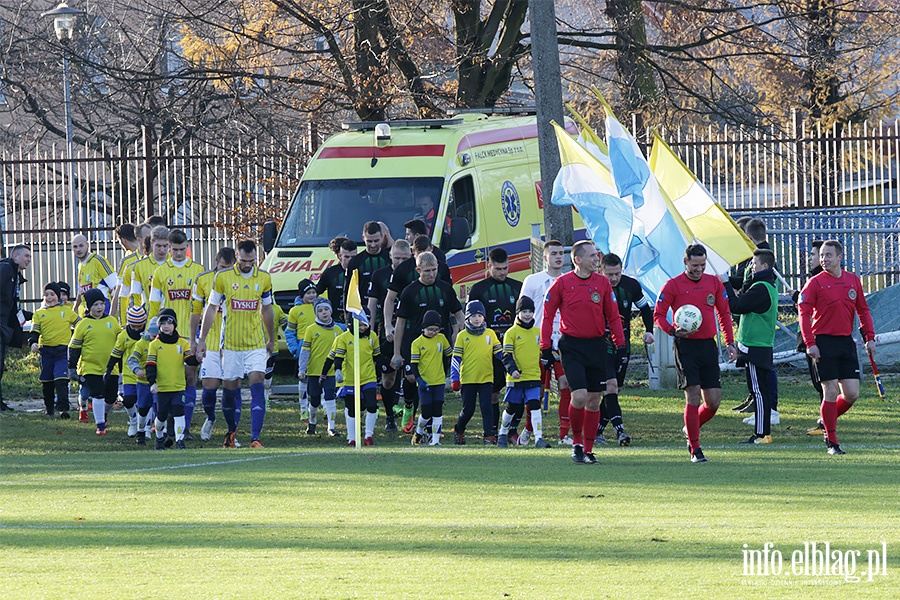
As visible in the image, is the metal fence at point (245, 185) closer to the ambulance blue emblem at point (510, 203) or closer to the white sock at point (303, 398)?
the ambulance blue emblem at point (510, 203)

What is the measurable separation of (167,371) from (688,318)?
537 cm

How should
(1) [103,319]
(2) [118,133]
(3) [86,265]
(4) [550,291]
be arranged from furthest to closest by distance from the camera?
(2) [118,133]
(3) [86,265]
(1) [103,319]
(4) [550,291]

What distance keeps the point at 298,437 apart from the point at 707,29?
44.5 ft

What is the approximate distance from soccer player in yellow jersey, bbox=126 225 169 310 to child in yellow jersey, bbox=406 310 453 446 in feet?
9.86

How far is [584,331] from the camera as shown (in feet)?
38.7

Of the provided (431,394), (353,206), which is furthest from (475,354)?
(353,206)

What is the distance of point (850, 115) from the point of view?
3456cm

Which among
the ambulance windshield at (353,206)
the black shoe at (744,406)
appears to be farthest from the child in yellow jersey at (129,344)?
the black shoe at (744,406)

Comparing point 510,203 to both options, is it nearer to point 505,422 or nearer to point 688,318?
point 505,422

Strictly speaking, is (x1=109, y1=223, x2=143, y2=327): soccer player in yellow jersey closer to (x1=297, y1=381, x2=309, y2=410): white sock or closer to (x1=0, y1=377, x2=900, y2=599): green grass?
(x1=297, y1=381, x2=309, y2=410): white sock

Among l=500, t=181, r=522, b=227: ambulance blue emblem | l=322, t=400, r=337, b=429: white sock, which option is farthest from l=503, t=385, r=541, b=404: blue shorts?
l=500, t=181, r=522, b=227: ambulance blue emblem

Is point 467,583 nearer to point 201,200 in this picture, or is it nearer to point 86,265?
point 86,265

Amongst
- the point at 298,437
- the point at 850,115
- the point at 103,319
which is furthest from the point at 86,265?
the point at 850,115

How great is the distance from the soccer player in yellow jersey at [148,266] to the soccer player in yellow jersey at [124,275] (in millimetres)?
499
